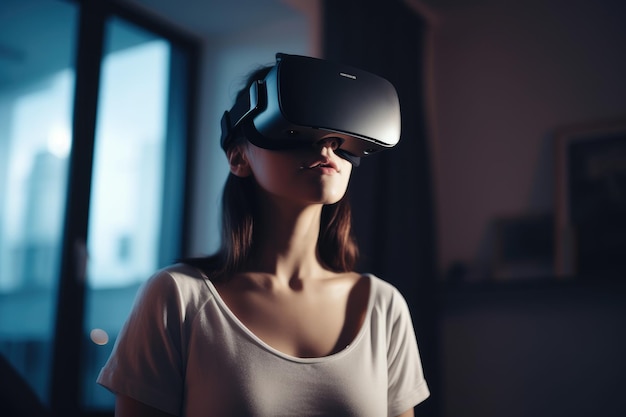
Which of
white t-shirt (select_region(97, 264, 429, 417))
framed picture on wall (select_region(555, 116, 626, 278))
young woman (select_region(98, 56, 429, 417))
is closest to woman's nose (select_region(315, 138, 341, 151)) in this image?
young woman (select_region(98, 56, 429, 417))

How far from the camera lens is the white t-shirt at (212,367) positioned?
924mm

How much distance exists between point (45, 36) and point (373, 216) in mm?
1354

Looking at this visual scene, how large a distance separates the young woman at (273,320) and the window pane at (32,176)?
113 centimetres

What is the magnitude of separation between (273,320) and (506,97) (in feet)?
7.24

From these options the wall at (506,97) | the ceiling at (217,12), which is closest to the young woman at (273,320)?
the ceiling at (217,12)

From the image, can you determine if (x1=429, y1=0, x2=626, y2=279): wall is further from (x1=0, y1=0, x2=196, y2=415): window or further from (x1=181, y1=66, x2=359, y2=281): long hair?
(x1=181, y1=66, x2=359, y2=281): long hair

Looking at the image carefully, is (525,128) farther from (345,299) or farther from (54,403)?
(54,403)

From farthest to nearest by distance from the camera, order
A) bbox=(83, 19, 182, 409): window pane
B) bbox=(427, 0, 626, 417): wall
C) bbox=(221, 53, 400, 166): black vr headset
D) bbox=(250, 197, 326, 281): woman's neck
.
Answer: bbox=(427, 0, 626, 417): wall
bbox=(83, 19, 182, 409): window pane
bbox=(250, 197, 326, 281): woman's neck
bbox=(221, 53, 400, 166): black vr headset

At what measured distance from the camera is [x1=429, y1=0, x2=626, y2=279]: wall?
2672mm

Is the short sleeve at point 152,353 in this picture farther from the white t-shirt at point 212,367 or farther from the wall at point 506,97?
the wall at point 506,97

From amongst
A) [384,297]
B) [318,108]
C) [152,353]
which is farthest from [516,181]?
[152,353]

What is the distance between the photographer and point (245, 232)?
1.09 metres

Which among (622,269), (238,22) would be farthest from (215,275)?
(622,269)

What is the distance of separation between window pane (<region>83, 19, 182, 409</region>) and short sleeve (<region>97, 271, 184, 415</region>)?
1.29 metres
